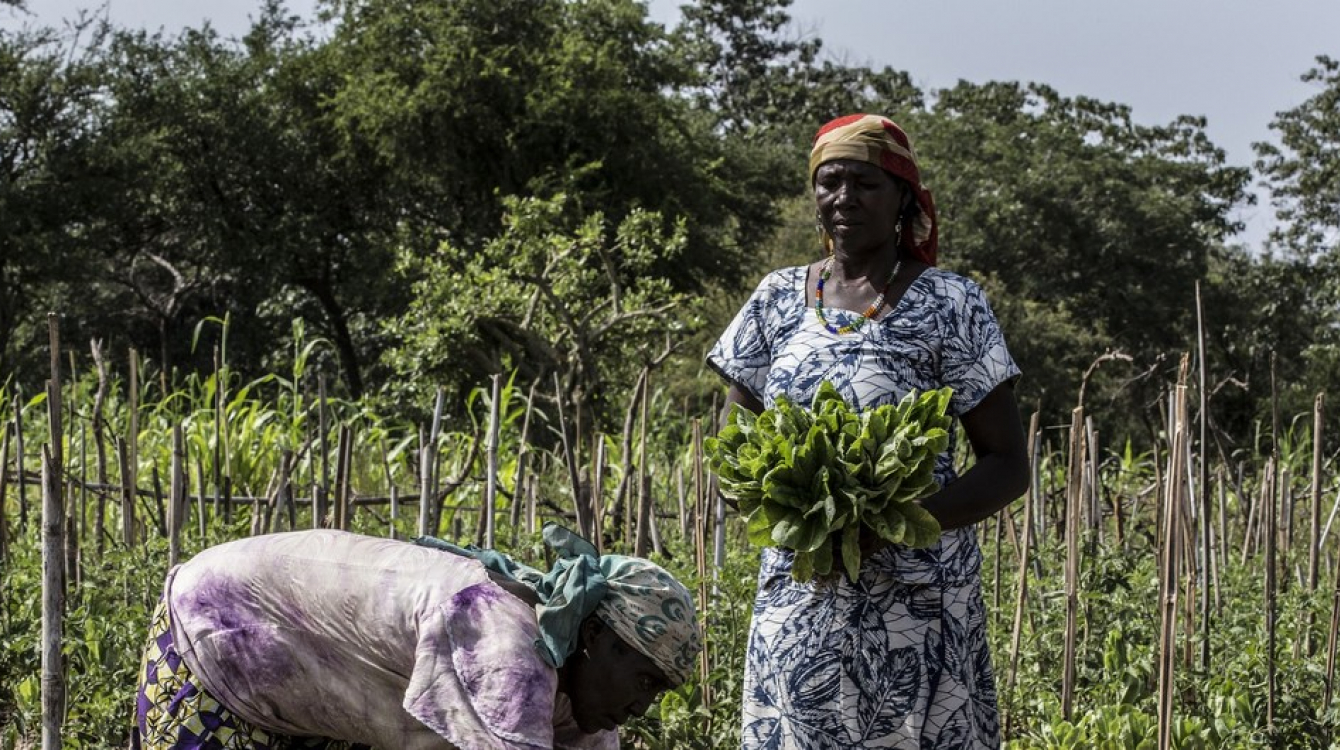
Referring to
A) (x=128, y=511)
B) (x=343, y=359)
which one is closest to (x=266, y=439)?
(x=128, y=511)

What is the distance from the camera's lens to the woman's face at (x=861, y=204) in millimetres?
2461

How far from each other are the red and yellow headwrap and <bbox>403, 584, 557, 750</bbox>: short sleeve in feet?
2.83

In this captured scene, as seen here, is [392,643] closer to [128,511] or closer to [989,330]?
[989,330]

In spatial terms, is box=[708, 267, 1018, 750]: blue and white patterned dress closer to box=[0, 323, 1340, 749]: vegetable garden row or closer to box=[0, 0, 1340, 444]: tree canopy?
box=[0, 323, 1340, 749]: vegetable garden row

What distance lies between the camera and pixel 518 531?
445 cm

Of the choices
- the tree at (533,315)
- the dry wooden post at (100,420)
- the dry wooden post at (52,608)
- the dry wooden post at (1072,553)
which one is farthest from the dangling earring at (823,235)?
the tree at (533,315)

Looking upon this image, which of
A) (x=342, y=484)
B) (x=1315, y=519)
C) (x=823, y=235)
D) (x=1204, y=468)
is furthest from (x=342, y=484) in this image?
(x=1315, y=519)

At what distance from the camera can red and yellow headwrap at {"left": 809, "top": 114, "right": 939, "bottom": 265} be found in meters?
2.44

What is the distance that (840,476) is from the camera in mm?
2221

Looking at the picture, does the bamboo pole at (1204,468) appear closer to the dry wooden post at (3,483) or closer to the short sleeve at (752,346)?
the short sleeve at (752,346)

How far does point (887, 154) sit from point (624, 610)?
0.84m

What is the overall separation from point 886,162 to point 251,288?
59.3 feet

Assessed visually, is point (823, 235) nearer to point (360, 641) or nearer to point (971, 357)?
point (971, 357)

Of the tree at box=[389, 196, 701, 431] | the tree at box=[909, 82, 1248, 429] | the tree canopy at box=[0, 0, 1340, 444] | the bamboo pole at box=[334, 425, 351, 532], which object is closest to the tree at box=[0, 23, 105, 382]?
the tree canopy at box=[0, 0, 1340, 444]
